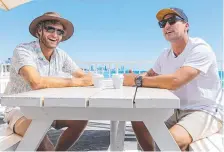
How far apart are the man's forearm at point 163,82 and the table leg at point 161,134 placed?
53cm

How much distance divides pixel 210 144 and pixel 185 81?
1.41 feet

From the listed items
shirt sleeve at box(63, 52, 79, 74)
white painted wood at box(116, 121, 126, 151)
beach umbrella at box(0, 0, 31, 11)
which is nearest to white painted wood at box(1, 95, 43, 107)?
white painted wood at box(116, 121, 126, 151)

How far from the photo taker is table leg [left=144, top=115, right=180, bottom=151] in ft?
4.03

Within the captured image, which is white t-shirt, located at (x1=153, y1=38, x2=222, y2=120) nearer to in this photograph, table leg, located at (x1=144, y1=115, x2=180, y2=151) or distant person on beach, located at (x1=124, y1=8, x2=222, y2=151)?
distant person on beach, located at (x1=124, y1=8, x2=222, y2=151)

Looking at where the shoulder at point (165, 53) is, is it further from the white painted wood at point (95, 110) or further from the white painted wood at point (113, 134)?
the white painted wood at point (95, 110)

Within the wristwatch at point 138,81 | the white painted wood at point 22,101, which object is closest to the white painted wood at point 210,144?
the wristwatch at point 138,81

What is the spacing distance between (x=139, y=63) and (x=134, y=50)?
23720 mm

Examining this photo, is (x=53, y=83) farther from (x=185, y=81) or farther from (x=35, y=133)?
(x=185, y=81)

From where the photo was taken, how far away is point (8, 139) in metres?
1.56

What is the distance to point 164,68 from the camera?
2244mm

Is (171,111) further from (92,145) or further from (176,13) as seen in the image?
(92,145)

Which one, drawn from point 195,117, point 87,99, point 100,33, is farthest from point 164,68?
point 100,33

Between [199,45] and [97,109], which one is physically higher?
[199,45]

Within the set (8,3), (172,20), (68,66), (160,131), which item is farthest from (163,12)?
(8,3)
